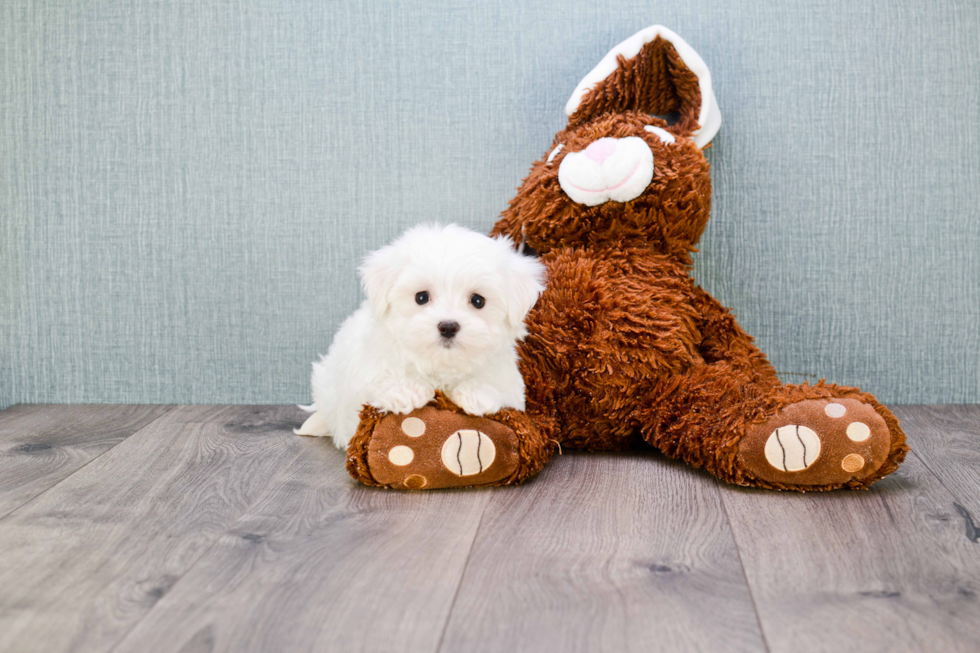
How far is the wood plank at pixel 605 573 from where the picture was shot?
0.75m

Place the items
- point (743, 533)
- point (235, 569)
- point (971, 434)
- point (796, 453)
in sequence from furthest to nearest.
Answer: point (971, 434), point (796, 453), point (743, 533), point (235, 569)

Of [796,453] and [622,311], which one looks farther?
[622,311]

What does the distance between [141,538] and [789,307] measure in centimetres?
132

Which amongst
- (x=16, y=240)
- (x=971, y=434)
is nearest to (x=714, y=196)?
(x=971, y=434)

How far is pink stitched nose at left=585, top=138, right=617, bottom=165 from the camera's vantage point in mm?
1379

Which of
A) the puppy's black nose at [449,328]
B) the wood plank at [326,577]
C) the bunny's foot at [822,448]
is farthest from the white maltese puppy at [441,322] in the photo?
the bunny's foot at [822,448]

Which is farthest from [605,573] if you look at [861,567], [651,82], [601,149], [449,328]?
[651,82]

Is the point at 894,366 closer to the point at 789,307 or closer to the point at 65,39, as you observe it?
the point at 789,307

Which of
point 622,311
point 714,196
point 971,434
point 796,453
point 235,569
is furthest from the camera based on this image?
point 714,196

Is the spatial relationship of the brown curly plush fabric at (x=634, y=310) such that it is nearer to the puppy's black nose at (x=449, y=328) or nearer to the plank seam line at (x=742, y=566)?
the plank seam line at (x=742, y=566)

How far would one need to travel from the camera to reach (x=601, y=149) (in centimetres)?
139

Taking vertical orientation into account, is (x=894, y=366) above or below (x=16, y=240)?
below

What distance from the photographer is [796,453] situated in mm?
1122

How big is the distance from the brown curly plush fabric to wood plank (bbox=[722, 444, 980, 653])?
19 centimetres
